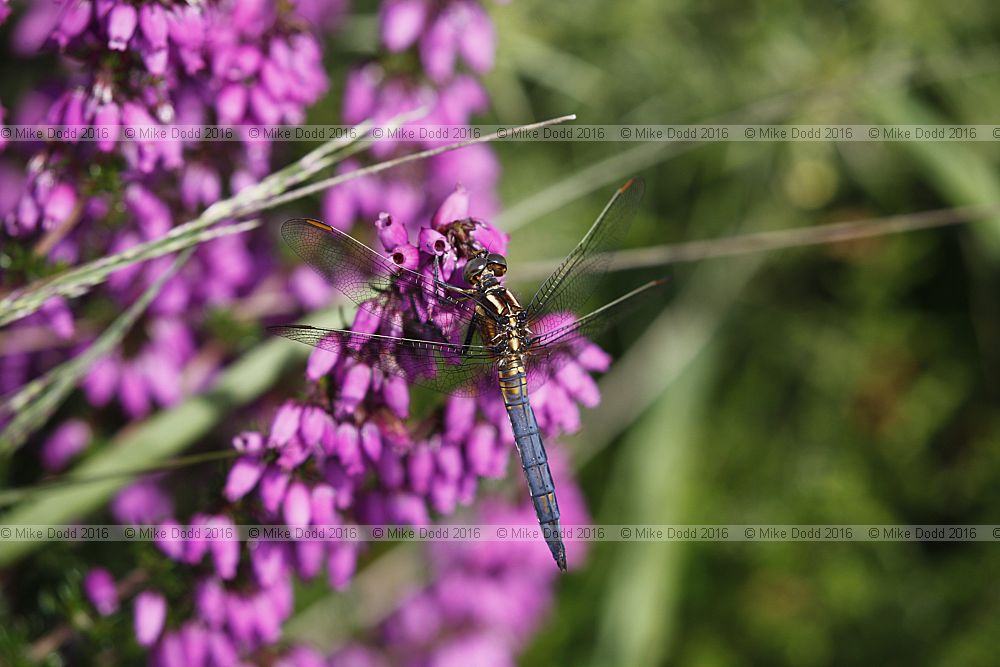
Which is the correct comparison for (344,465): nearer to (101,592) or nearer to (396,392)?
(396,392)

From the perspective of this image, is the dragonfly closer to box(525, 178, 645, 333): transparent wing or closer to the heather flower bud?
box(525, 178, 645, 333): transparent wing

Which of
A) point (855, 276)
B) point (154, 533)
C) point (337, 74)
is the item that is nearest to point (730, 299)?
point (855, 276)

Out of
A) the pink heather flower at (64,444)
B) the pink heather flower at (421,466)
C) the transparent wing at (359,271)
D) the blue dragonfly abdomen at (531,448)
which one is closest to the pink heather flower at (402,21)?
the transparent wing at (359,271)

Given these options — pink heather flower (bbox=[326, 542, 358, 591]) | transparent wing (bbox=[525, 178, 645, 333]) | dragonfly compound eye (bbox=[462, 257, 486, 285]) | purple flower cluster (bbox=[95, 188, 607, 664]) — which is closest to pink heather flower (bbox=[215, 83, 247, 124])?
purple flower cluster (bbox=[95, 188, 607, 664])

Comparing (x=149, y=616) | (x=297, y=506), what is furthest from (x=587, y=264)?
(x=149, y=616)

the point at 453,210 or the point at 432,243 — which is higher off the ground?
the point at 453,210

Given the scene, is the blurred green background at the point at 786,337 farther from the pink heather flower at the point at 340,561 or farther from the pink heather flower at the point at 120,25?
the pink heather flower at the point at 120,25

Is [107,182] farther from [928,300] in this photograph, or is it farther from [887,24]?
[928,300]
